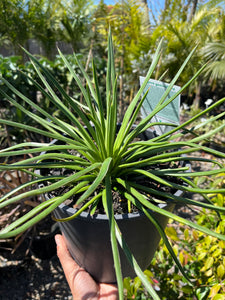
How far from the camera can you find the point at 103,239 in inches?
23.1

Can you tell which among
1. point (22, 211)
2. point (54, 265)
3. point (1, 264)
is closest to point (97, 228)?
point (22, 211)

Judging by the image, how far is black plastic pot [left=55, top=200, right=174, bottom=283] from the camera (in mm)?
551

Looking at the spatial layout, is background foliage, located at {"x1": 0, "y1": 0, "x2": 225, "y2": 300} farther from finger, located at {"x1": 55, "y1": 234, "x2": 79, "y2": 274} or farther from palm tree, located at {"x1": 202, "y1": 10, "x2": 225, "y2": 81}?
finger, located at {"x1": 55, "y1": 234, "x2": 79, "y2": 274}

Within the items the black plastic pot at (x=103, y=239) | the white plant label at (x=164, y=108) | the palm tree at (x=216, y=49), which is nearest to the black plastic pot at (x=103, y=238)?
the black plastic pot at (x=103, y=239)

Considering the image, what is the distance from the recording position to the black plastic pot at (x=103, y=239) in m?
0.55

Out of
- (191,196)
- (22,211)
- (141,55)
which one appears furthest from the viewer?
(141,55)

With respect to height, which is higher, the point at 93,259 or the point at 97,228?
the point at 97,228

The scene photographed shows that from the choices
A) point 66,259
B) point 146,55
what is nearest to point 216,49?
point 146,55

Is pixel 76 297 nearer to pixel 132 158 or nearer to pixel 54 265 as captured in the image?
pixel 132 158

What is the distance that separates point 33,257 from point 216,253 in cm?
141

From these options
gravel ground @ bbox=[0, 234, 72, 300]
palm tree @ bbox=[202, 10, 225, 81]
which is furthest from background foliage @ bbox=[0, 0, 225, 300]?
gravel ground @ bbox=[0, 234, 72, 300]

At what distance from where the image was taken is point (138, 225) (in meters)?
0.58

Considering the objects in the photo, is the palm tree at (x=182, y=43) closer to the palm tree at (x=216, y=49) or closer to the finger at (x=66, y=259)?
the palm tree at (x=216, y=49)

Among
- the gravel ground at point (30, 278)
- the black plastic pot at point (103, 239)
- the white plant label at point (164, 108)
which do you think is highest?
the white plant label at point (164, 108)
